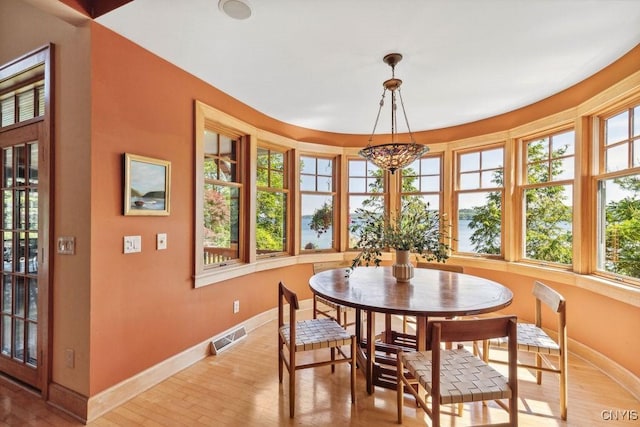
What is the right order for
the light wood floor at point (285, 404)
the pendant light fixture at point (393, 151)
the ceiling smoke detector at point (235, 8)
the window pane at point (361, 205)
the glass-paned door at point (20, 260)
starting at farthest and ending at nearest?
the window pane at point (361, 205) → the pendant light fixture at point (393, 151) → the glass-paned door at point (20, 260) → the light wood floor at point (285, 404) → the ceiling smoke detector at point (235, 8)

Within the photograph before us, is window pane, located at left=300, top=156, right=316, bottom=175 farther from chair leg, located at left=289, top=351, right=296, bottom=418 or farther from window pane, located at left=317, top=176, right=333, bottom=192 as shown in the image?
chair leg, located at left=289, top=351, right=296, bottom=418

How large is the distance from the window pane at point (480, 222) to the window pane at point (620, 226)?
1.13m

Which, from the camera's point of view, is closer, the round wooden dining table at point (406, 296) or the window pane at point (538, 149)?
the round wooden dining table at point (406, 296)

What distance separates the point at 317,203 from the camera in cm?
439

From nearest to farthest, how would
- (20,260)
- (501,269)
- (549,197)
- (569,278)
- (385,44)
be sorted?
(385,44) < (20,260) < (569,278) < (549,197) < (501,269)

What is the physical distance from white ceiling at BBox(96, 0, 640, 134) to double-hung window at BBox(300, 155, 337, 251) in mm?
1243

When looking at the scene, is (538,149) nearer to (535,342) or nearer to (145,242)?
(535,342)

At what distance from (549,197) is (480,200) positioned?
2.57 ft

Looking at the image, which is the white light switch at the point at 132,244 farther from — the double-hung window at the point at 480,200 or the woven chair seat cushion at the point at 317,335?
the double-hung window at the point at 480,200

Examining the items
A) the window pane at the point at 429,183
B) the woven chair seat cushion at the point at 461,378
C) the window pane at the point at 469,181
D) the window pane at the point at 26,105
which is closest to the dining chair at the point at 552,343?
the woven chair seat cushion at the point at 461,378

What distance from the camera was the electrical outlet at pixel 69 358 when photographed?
6.50 ft

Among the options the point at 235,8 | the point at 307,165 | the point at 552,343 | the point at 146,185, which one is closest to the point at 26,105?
the point at 146,185

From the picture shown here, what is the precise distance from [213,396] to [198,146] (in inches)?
81.1

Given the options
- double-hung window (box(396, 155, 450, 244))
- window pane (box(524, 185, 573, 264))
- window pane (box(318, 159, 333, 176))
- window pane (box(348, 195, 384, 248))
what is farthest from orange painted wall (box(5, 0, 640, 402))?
window pane (box(348, 195, 384, 248))
